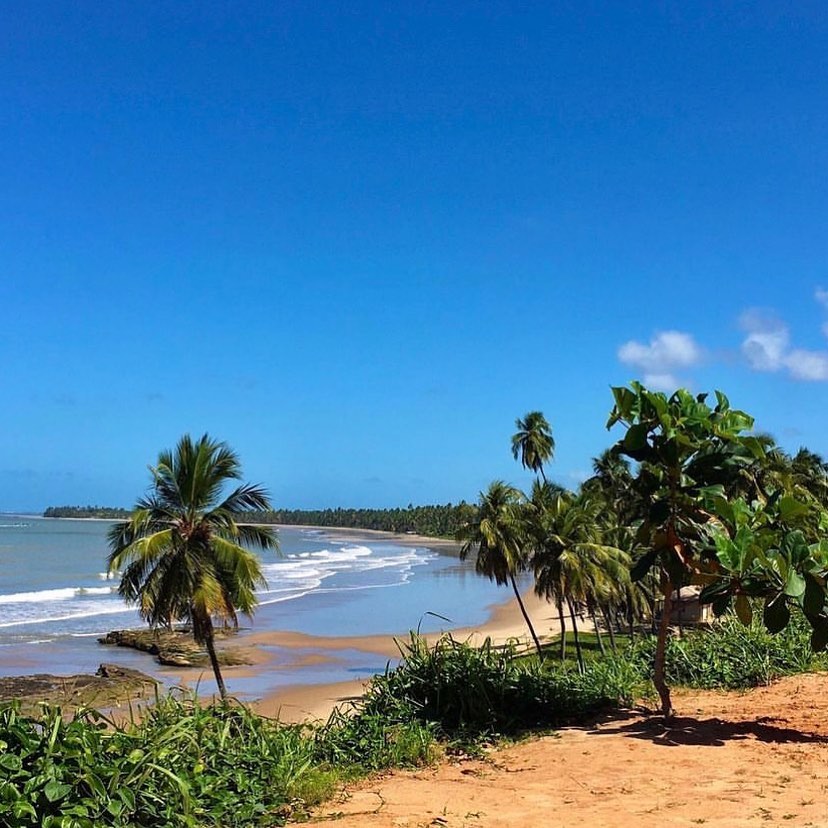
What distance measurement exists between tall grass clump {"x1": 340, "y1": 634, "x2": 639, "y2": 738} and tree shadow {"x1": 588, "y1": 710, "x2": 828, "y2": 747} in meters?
0.52

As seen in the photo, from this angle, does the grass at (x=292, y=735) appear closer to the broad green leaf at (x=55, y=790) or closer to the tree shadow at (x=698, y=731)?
the broad green leaf at (x=55, y=790)

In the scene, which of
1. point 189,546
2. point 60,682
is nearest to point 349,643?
point 60,682

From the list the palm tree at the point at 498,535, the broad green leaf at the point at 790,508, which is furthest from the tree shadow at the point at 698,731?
the palm tree at the point at 498,535

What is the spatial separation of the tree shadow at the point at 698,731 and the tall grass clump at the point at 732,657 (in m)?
2.32

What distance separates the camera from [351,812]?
20.0ft

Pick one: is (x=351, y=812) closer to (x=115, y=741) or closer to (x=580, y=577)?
(x=115, y=741)

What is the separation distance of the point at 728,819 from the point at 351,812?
261 cm

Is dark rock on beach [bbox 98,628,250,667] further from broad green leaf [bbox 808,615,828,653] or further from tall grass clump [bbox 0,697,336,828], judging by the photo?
broad green leaf [bbox 808,615,828,653]

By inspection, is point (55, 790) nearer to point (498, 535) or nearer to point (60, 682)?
point (60, 682)

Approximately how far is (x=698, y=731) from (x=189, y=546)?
9208mm

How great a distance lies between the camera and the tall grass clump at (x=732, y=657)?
11.1 m

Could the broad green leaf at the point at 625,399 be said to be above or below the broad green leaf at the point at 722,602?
above

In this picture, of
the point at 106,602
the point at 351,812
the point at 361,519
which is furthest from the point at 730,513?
the point at 361,519

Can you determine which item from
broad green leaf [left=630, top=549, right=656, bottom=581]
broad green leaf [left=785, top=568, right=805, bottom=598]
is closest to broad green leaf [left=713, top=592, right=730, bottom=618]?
broad green leaf [left=785, top=568, right=805, bottom=598]
